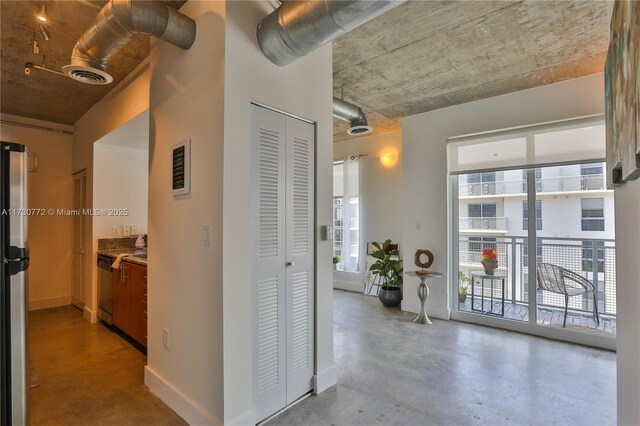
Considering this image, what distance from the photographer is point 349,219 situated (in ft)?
20.4

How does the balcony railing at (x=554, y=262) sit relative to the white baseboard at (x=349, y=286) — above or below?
above

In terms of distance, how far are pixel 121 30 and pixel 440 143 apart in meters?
3.83

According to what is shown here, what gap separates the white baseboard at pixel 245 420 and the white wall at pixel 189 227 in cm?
9

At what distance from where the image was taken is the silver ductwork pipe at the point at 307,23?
1.63 m

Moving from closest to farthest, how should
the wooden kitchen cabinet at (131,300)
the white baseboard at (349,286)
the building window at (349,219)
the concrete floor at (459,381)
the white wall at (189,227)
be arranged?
the white wall at (189,227), the concrete floor at (459,381), the wooden kitchen cabinet at (131,300), the white baseboard at (349,286), the building window at (349,219)

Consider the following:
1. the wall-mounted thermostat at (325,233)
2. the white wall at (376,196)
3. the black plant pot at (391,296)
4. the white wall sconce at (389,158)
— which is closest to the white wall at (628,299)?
the wall-mounted thermostat at (325,233)

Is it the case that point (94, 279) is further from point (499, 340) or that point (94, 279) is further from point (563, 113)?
point (563, 113)

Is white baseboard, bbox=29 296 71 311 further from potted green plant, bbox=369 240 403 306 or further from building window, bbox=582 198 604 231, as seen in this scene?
building window, bbox=582 198 604 231

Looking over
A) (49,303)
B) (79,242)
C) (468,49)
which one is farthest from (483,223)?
(49,303)

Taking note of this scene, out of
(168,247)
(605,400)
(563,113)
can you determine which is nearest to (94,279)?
(168,247)

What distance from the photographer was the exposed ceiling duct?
3.61m

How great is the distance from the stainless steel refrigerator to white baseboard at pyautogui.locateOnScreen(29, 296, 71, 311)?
3838 mm

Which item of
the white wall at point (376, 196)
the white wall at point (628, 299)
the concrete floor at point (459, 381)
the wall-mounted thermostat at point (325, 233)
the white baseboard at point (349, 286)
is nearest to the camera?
the white wall at point (628, 299)

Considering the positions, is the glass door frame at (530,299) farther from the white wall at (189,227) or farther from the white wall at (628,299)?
the white wall at (189,227)
